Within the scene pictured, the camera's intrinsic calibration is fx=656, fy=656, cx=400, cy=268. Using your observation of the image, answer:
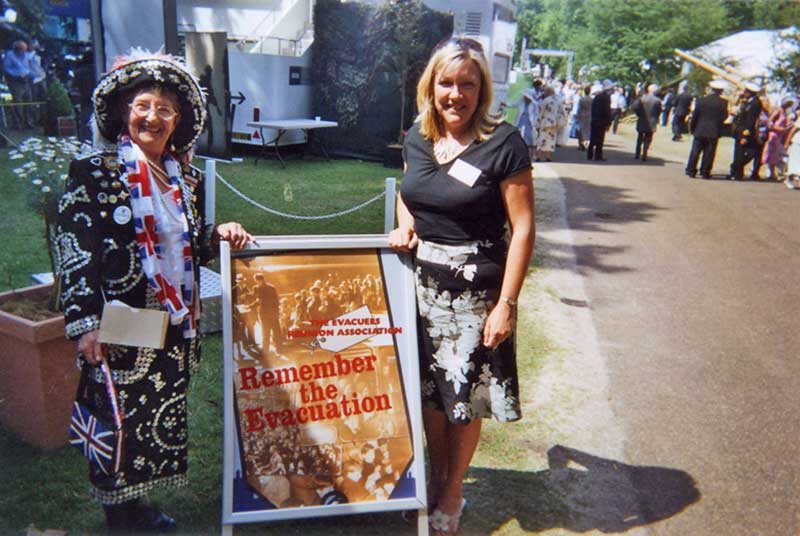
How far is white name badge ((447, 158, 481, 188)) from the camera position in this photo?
2398 mm

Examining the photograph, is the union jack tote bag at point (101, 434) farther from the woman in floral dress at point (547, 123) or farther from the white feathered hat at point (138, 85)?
the woman in floral dress at point (547, 123)

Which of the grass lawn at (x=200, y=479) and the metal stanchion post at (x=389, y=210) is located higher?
the metal stanchion post at (x=389, y=210)

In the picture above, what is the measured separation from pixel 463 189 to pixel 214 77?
35.8 feet

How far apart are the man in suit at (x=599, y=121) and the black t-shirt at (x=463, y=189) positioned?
13.5 metres

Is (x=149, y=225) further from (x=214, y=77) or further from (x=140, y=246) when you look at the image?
(x=214, y=77)

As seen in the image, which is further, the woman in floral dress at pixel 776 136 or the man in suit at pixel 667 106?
the man in suit at pixel 667 106

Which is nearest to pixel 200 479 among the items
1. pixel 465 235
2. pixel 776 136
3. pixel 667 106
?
pixel 465 235

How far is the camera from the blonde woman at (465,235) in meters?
2.41

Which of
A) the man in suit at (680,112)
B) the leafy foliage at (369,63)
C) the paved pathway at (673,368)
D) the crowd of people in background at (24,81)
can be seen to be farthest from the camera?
the man in suit at (680,112)

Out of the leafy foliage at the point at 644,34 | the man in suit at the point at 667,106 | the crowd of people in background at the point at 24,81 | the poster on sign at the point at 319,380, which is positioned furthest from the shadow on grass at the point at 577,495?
the leafy foliage at the point at 644,34

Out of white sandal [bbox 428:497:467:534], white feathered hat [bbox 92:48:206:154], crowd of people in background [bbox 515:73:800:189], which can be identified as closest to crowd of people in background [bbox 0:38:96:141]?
crowd of people in background [bbox 515:73:800:189]

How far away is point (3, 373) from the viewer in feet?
10.5

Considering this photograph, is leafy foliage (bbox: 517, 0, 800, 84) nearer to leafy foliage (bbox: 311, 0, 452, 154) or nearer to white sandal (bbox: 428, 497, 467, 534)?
leafy foliage (bbox: 311, 0, 452, 154)

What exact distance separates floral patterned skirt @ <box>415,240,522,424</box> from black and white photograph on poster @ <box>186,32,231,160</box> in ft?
34.2
